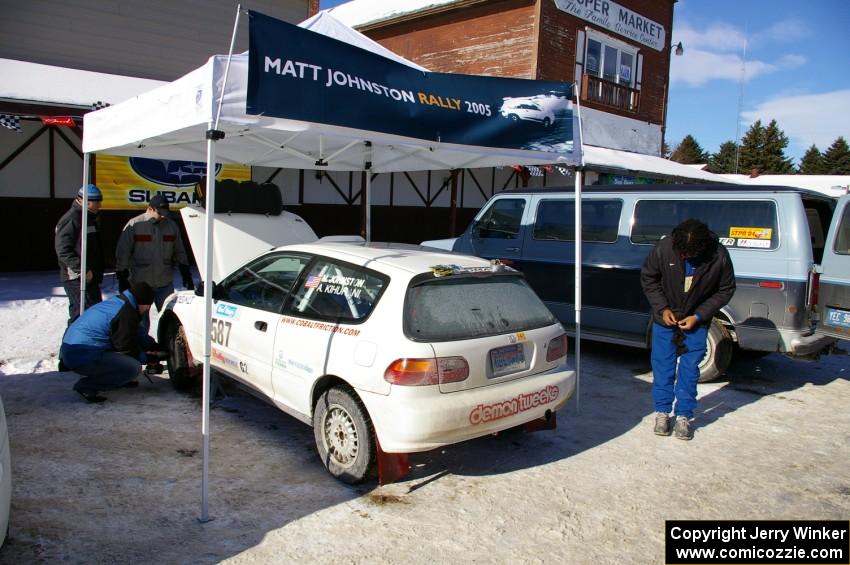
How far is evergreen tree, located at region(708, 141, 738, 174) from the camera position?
7638 cm

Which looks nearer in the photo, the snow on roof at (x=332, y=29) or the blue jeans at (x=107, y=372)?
the blue jeans at (x=107, y=372)

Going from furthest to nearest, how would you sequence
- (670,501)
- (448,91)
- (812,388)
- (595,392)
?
(812,388)
(595,392)
(448,91)
(670,501)

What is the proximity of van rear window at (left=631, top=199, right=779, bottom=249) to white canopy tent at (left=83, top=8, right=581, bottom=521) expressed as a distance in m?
1.96

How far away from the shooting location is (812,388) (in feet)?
22.4

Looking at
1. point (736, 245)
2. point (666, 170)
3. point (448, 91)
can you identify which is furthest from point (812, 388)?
point (666, 170)

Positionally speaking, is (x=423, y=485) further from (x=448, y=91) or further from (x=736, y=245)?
(x=736, y=245)

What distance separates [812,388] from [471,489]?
4.75m

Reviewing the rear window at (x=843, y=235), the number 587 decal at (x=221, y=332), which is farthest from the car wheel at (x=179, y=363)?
A: the rear window at (x=843, y=235)

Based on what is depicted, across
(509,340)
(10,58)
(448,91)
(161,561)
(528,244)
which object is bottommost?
(161,561)

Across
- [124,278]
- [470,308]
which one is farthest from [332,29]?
[470,308]

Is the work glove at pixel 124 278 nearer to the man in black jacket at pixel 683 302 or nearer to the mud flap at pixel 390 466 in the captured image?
the mud flap at pixel 390 466

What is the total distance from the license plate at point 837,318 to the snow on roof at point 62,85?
34.3 feet

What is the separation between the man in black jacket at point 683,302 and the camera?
16.1ft

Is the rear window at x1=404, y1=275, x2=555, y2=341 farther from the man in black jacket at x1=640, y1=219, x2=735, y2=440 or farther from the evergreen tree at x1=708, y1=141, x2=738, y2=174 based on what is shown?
the evergreen tree at x1=708, y1=141, x2=738, y2=174
